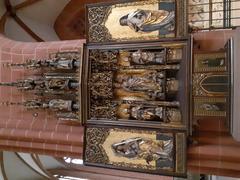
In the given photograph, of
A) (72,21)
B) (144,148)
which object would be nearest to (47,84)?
(144,148)

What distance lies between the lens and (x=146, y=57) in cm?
486

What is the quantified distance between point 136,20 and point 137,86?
81 centimetres

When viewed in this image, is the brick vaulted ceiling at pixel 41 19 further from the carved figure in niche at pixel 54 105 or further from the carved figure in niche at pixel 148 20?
the carved figure in niche at pixel 148 20

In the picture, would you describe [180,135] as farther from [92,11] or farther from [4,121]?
[4,121]

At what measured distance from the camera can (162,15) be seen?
483 centimetres

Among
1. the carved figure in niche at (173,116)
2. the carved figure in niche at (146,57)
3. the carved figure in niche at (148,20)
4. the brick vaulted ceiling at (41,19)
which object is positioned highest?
the brick vaulted ceiling at (41,19)

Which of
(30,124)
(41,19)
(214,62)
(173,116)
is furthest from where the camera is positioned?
(41,19)

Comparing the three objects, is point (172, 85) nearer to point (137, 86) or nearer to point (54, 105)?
point (137, 86)

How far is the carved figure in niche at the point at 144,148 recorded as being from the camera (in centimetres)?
472

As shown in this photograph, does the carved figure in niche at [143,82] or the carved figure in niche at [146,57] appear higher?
the carved figure in niche at [146,57]

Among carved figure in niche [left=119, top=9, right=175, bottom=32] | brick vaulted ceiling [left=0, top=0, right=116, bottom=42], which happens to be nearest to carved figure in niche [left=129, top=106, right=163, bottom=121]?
carved figure in niche [left=119, top=9, right=175, bottom=32]

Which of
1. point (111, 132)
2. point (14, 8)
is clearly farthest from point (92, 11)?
point (14, 8)

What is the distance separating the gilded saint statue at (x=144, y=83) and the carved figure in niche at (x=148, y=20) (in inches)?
21.8

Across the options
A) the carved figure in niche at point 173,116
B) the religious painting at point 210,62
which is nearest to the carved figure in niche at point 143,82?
the carved figure in niche at point 173,116
